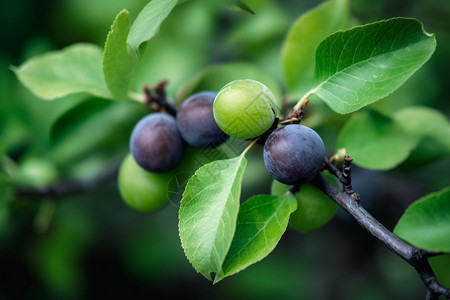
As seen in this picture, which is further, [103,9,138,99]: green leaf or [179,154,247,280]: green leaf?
[103,9,138,99]: green leaf

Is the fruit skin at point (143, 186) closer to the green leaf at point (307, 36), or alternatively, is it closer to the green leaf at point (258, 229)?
the green leaf at point (258, 229)

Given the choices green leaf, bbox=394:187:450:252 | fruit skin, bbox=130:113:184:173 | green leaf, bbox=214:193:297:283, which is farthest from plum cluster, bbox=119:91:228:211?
green leaf, bbox=394:187:450:252

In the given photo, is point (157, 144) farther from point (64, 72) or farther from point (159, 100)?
point (64, 72)

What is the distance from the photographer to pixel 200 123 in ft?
3.52

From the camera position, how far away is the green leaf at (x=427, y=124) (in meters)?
1.30

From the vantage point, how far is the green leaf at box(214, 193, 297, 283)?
0.89m

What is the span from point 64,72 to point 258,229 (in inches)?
32.9

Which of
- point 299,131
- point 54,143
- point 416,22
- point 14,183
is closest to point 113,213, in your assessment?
point 14,183

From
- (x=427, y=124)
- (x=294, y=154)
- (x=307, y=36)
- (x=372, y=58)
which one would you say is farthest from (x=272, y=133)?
(x=427, y=124)

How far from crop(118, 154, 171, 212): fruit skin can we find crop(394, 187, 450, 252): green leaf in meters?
0.69

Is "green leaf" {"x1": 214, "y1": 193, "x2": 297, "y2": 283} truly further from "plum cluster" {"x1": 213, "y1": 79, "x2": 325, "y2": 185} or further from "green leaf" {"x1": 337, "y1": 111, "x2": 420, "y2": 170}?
"green leaf" {"x1": 337, "y1": 111, "x2": 420, "y2": 170}

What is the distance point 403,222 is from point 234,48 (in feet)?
5.09

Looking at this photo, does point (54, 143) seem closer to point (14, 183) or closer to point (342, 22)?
point (14, 183)

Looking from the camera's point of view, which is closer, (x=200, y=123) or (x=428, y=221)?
(x=428, y=221)
